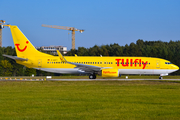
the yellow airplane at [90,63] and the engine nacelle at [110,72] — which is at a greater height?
the yellow airplane at [90,63]

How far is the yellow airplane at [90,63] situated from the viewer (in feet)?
133

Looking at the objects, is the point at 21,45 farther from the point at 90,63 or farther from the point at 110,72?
the point at 110,72

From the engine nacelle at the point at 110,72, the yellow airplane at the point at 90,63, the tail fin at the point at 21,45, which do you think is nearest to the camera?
the engine nacelle at the point at 110,72

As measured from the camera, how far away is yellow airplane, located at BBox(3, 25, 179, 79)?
A: 4047 centimetres

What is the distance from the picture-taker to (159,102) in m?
16.3

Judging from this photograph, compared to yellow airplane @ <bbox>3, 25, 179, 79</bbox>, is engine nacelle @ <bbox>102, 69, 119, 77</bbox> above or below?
below

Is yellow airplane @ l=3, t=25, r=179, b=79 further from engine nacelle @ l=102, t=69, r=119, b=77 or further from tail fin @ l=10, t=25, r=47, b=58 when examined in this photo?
engine nacelle @ l=102, t=69, r=119, b=77

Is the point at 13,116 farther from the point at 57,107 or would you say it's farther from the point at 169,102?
the point at 169,102

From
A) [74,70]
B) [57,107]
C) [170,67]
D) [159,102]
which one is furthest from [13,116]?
[170,67]

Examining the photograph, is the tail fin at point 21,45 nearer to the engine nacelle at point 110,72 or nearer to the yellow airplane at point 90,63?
the yellow airplane at point 90,63

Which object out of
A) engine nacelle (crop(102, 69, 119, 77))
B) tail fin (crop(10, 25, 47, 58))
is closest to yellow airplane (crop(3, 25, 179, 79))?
tail fin (crop(10, 25, 47, 58))

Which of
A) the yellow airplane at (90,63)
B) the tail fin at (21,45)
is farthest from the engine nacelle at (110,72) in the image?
the tail fin at (21,45)

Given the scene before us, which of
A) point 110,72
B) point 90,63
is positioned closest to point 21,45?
point 90,63

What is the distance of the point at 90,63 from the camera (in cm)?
4103
